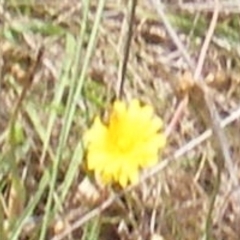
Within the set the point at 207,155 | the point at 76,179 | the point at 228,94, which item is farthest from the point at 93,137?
the point at 228,94

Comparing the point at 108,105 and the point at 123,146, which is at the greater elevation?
the point at 123,146

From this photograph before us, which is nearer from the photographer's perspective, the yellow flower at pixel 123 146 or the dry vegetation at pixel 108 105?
the yellow flower at pixel 123 146

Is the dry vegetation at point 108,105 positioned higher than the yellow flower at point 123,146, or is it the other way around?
the yellow flower at point 123,146

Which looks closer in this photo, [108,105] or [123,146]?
[123,146]

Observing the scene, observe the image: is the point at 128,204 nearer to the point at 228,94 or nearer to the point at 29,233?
the point at 29,233
